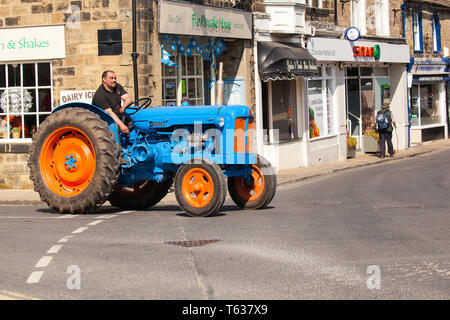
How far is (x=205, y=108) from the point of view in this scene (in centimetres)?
1279

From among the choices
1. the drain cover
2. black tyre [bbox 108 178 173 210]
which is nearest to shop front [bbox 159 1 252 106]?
black tyre [bbox 108 178 173 210]

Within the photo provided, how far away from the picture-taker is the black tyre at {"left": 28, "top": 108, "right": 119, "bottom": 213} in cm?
1252

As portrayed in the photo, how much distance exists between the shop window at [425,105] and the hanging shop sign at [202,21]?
15.5 metres

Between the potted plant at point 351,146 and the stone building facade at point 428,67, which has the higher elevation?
the stone building facade at point 428,67

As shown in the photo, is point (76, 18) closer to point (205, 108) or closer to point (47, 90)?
point (47, 90)

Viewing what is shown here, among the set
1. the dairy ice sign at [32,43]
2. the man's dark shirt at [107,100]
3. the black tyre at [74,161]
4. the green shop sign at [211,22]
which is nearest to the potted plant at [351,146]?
the green shop sign at [211,22]

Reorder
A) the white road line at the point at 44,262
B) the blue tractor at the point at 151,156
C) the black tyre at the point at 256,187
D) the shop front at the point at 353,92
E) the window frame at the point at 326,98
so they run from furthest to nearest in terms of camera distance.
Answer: the window frame at the point at 326,98 → the shop front at the point at 353,92 → the black tyre at the point at 256,187 → the blue tractor at the point at 151,156 → the white road line at the point at 44,262

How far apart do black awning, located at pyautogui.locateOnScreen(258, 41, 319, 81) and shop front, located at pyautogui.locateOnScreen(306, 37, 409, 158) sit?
7.02ft

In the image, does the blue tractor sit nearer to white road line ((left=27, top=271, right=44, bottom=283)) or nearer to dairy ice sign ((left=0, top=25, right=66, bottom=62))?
white road line ((left=27, top=271, right=44, bottom=283))

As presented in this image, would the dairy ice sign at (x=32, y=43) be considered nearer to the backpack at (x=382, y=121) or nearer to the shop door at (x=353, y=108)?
the backpack at (x=382, y=121)

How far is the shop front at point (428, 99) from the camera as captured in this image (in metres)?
36.1

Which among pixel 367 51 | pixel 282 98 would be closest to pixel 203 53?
pixel 282 98

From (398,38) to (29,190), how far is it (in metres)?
19.4
